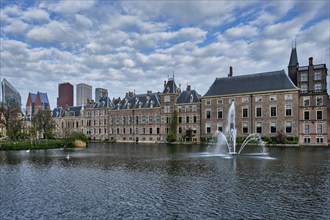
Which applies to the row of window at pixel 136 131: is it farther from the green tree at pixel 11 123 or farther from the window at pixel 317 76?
the window at pixel 317 76

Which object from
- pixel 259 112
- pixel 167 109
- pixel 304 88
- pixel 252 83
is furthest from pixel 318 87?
pixel 167 109

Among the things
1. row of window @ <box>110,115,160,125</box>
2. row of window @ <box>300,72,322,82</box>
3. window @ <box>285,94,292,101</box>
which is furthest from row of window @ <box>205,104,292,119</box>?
row of window @ <box>110,115,160,125</box>

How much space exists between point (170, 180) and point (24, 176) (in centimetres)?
1010

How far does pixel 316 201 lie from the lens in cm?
1195

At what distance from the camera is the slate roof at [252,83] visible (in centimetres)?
5403

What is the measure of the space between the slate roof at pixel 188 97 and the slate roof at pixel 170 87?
2310 mm

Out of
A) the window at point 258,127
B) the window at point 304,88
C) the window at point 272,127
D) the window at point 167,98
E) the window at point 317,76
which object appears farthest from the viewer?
the window at point 167,98

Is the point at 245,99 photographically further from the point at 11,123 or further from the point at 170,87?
the point at 11,123

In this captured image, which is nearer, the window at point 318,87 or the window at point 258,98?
the window at point 318,87

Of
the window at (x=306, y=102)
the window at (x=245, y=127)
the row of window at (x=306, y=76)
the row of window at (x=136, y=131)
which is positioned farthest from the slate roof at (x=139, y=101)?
the window at (x=306, y=102)

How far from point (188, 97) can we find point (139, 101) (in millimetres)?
15629

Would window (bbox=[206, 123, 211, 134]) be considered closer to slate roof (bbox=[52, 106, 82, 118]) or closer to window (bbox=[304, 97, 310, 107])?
window (bbox=[304, 97, 310, 107])

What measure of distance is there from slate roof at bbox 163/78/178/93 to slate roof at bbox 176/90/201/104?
7.58ft

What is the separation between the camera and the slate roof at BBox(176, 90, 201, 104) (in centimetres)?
6557
